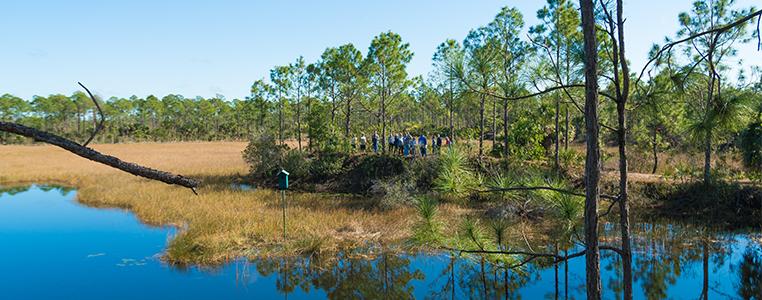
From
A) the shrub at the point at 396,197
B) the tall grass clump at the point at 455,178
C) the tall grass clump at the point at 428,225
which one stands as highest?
the tall grass clump at the point at 455,178

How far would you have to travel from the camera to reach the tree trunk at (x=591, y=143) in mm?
3166

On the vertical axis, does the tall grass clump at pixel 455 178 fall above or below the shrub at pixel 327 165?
above

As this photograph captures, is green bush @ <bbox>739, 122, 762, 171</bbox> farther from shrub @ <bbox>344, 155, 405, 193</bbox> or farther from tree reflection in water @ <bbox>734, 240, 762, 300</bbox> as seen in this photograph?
shrub @ <bbox>344, 155, 405, 193</bbox>

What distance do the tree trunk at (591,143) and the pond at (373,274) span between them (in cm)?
525

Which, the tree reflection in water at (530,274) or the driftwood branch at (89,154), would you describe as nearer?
the driftwood branch at (89,154)

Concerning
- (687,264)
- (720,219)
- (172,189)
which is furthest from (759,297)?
(172,189)

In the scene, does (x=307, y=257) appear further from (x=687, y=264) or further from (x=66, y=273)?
(x=687, y=264)

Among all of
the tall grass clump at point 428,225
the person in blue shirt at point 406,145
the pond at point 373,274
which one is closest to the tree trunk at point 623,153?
the tall grass clump at point 428,225

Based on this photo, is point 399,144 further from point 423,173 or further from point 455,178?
point 455,178

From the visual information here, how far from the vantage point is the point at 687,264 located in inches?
427

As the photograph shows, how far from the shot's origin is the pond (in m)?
9.66

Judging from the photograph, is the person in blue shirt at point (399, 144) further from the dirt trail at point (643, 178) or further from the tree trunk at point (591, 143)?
the tree trunk at point (591, 143)

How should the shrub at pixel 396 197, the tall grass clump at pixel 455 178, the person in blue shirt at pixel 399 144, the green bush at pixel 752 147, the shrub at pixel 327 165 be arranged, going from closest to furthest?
1. the tall grass clump at pixel 455 178
2. the green bush at pixel 752 147
3. the shrub at pixel 396 197
4. the person in blue shirt at pixel 399 144
5. the shrub at pixel 327 165

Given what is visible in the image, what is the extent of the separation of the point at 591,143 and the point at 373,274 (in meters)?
8.21
